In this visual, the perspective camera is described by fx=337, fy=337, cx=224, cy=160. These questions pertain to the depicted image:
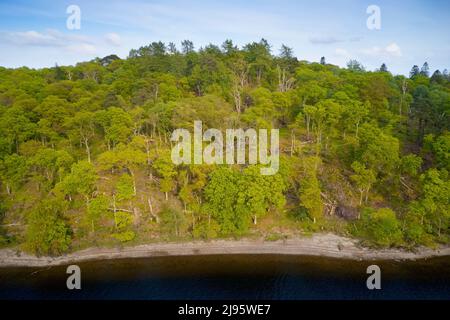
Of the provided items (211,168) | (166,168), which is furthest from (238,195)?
(166,168)

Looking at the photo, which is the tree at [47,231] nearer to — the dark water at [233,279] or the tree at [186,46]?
the dark water at [233,279]

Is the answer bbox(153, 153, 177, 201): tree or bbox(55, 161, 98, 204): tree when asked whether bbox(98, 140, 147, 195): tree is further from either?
bbox(153, 153, 177, 201): tree

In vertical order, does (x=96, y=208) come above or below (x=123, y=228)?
above

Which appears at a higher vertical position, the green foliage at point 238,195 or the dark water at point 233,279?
the green foliage at point 238,195

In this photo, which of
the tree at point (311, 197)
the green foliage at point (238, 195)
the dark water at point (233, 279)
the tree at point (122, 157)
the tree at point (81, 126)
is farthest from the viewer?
the tree at point (81, 126)

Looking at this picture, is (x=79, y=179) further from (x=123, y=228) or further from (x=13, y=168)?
(x=13, y=168)

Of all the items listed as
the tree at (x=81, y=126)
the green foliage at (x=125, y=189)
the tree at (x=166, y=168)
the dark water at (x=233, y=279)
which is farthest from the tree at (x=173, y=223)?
the tree at (x=81, y=126)

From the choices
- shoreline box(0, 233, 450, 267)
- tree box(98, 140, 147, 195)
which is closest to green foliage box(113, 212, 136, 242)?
shoreline box(0, 233, 450, 267)
